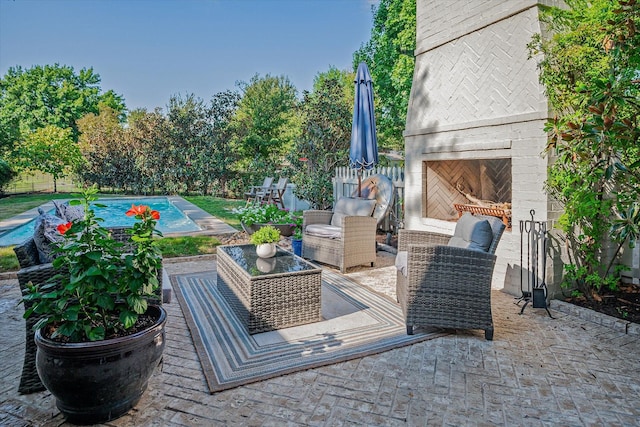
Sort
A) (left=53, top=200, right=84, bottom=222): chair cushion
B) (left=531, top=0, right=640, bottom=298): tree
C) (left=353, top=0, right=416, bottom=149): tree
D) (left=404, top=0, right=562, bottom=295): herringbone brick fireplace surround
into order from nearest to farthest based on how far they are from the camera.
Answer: (left=531, top=0, right=640, bottom=298): tree, (left=53, top=200, right=84, bottom=222): chair cushion, (left=404, top=0, right=562, bottom=295): herringbone brick fireplace surround, (left=353, top=0, right=416, bottom=149): tree

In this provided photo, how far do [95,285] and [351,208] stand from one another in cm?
409

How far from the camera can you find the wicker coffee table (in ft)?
10.3

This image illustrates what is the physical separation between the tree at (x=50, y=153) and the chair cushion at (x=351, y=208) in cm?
1606

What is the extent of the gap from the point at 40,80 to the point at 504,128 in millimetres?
29269

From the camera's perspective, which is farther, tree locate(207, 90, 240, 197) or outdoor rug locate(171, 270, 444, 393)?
tree locate(207, 90, 240, 197)

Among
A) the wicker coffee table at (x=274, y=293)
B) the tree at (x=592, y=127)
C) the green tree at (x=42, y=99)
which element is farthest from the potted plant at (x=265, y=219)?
the green tree at (x=42, y=99)

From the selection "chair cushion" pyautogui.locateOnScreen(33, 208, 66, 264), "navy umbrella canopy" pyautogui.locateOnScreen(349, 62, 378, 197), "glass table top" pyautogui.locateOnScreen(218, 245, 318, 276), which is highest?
"navy umbrella canopy" pyautogui.locateOnScreen(349, 62, 378, 197)

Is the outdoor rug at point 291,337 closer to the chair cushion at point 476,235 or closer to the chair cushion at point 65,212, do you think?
the chair cushion at point 476,235

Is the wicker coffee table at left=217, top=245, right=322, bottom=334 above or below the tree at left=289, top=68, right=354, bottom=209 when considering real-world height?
below

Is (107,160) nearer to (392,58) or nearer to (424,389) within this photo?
(392,58)

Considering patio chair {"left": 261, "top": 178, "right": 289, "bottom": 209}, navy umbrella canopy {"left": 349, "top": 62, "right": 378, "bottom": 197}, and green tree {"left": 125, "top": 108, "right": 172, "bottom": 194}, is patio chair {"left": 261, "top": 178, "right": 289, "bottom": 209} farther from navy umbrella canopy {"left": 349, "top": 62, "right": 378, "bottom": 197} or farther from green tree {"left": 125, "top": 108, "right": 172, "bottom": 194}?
green tree {"left": 125, "top": 108, "right": 172, "bottom": 194}

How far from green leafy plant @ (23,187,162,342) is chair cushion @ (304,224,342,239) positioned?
327cm

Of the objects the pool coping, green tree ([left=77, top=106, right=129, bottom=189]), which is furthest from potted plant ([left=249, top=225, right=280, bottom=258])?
green tree ([left=77, top=106, right=129, bottom=189])

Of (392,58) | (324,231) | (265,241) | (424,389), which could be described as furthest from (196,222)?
(392,58)
